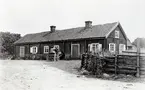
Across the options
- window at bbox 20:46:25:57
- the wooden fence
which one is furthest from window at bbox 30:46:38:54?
the wooden fence

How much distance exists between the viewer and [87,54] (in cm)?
1822

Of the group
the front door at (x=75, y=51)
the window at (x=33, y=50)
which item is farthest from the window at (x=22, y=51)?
the front door at (x=75, y=51)

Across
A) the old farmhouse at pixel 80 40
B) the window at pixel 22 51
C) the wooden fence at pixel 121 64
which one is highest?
the old farmhouse at pixel 80 40

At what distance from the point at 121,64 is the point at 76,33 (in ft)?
55.8

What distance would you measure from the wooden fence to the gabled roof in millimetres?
11337

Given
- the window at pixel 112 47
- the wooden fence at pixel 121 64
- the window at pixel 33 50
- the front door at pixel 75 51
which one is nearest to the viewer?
the wooden fence at pixel 121 64

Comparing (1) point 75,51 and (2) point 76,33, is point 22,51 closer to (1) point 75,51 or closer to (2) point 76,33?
(2) point 76,33

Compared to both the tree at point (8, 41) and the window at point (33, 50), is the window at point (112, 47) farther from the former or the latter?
the tree at point (8, 41)

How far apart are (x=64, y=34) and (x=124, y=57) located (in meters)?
19.1

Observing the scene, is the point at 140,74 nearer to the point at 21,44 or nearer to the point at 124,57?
the point at 124,57

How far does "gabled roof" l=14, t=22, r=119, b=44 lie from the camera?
29209 mm

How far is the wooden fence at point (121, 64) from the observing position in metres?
15.1

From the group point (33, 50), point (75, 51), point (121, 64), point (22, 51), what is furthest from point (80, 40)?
point (121, 64)

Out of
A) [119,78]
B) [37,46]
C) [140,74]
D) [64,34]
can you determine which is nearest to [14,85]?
[119,78]
